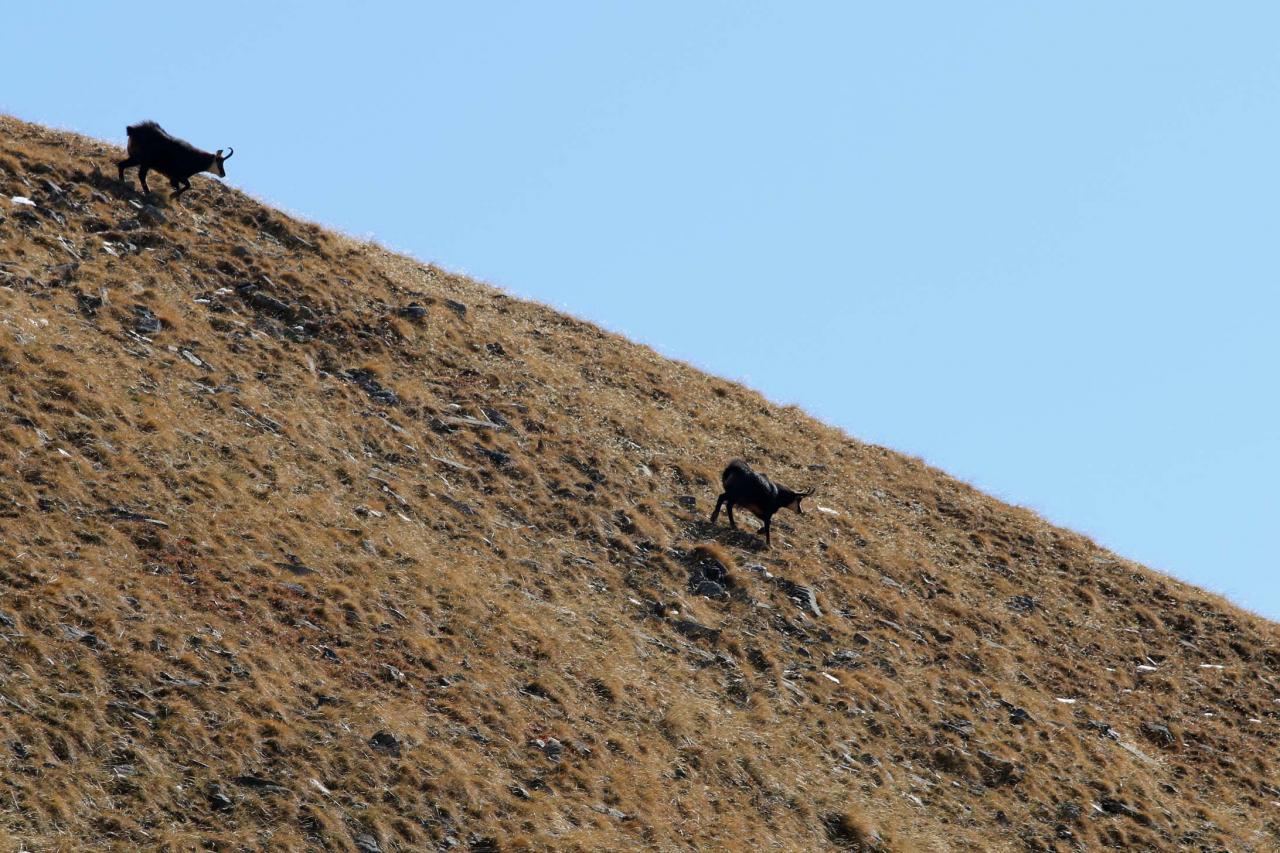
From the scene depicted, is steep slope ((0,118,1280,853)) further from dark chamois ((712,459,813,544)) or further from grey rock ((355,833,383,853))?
dark chamois ((712,459,813,544))

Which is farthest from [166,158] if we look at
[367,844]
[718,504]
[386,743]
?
[367,844]

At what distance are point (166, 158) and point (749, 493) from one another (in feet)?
49.7

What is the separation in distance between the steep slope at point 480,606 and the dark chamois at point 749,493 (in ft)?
2.32

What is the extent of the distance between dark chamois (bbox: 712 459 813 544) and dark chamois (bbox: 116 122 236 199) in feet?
45.9

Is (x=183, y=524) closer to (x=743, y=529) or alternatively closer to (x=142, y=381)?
(x=142, y=381)

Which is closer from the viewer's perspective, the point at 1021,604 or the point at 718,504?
the point at 718,504

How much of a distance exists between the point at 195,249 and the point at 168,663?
15.7 metres

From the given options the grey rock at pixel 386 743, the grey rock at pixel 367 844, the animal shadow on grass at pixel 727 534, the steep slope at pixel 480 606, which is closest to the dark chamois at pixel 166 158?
the steep slope at pixel 480 606

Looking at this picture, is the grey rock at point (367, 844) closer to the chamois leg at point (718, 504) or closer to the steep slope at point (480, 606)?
the steep slope at point (480, 606)

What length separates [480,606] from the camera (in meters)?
23.9

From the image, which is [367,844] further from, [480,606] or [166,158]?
[166,158]

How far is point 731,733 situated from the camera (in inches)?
932

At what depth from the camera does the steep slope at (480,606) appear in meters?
18.4

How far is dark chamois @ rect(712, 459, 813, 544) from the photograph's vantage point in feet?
99.7
